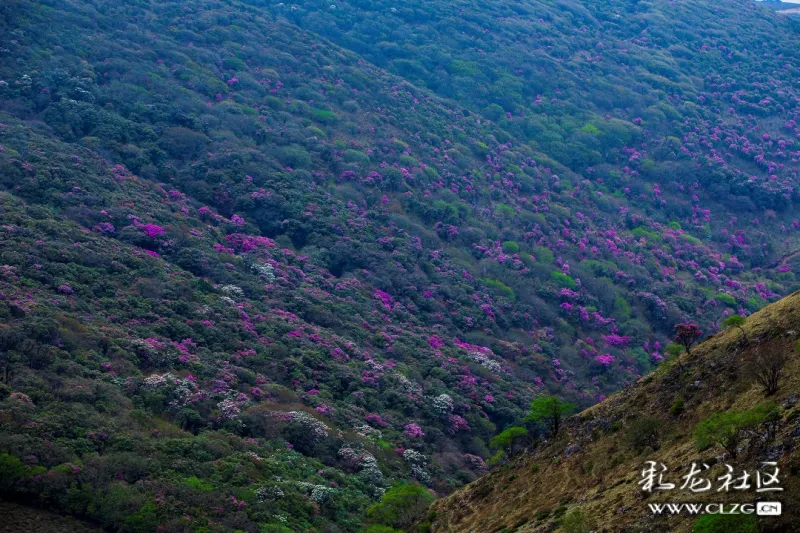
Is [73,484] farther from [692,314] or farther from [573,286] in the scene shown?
[692,314]

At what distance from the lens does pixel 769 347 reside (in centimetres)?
2603

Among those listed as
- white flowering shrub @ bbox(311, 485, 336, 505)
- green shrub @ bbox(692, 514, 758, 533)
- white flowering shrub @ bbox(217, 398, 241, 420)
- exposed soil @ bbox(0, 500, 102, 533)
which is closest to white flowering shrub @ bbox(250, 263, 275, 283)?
white flowering shrub @ bbox(217, 398, 241, 420)

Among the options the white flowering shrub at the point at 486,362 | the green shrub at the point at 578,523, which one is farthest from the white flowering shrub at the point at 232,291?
the green shrub at the point at 578,523

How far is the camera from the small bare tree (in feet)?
74.9

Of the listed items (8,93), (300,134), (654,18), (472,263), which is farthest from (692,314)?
(654,18)

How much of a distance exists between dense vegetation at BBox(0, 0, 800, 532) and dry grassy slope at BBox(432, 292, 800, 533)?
7711mm

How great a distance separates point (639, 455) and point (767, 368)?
5301 mm

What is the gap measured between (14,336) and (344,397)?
23017 millimetres

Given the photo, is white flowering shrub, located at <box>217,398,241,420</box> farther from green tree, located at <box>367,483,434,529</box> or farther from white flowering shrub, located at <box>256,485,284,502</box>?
green tree, located at <box>367,483,434,529</box>

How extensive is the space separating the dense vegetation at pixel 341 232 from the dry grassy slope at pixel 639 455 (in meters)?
7.71

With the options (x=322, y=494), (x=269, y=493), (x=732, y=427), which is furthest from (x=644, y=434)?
(x=269, y=493)

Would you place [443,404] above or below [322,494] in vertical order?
below

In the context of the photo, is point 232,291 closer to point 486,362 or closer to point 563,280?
point 486,362

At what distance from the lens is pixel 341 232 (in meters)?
76.9
